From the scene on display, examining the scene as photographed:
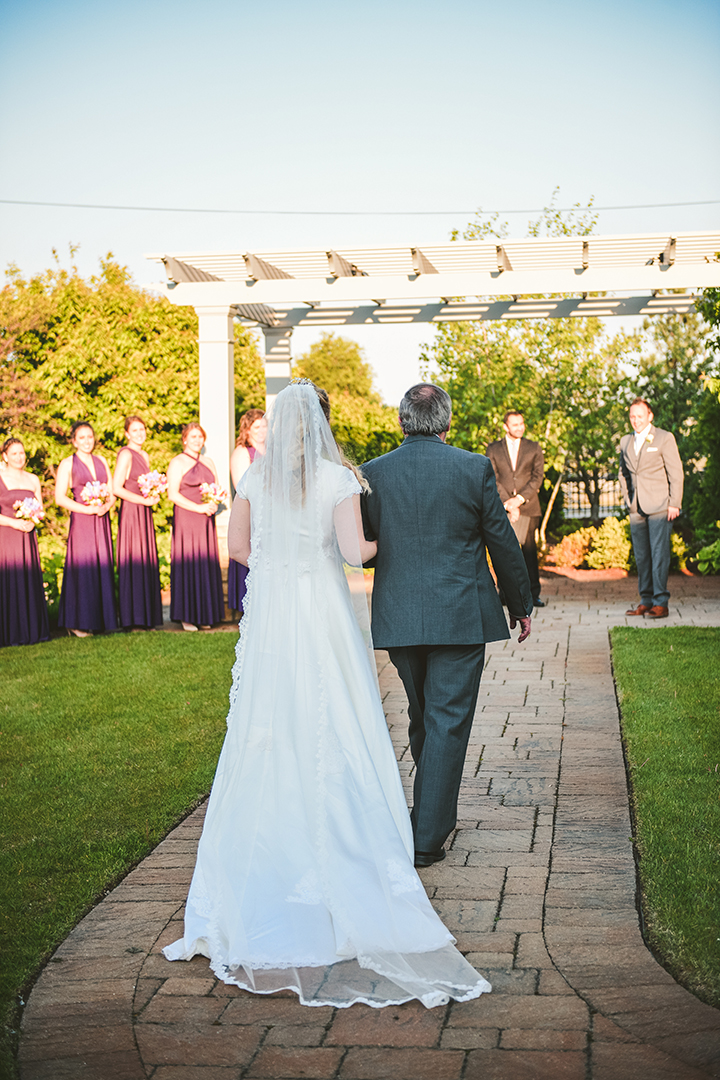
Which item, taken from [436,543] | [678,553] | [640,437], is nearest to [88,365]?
[678,553]

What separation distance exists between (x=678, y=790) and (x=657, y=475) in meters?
5.46

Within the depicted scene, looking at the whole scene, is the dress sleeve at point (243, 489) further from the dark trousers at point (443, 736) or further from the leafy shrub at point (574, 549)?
the leafy shrub at point (574, 549)

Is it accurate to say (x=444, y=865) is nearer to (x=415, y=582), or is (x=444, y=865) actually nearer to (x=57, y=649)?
(x=415, y=582)

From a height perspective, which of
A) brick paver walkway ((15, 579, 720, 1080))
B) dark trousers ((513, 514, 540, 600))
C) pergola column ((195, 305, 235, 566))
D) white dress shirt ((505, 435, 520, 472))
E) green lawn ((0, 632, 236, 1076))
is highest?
pergola column ((195, 305, 235, 566))

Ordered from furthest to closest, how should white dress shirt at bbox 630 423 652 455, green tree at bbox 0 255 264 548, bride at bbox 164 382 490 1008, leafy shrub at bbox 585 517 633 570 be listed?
green tree at bbox 0 255 264 548 → leafy shrub at bbox 585 517 633 570 → white dress shirt at bbox 630 423 652 455 → bride at bbox 164 382 490 1008

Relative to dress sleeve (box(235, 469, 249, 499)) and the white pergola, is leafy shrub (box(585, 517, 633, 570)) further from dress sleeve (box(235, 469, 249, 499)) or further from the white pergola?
dress sleeve (box(235, 469, 249, 499))

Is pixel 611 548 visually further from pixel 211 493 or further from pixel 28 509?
pixel 28 509

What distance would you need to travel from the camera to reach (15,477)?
8727mm

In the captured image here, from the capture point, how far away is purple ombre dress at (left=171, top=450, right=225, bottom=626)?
366 inches

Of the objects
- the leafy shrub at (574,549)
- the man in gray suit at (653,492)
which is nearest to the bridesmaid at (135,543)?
the man in gray suit at (653,492)

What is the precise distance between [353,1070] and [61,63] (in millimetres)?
14339

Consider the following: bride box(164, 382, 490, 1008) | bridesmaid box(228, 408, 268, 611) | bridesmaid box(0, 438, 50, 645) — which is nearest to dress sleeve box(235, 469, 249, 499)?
bride box(164, 382, 490, 1008)

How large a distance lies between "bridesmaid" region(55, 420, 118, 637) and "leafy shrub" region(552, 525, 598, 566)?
7.29 meters

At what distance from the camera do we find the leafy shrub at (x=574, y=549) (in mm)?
14023
